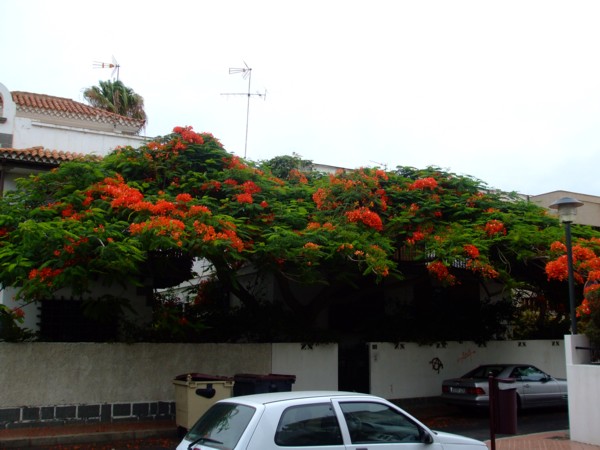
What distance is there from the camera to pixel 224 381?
11914 millimetres

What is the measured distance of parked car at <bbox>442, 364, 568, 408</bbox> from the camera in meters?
15.2

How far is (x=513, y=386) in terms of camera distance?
596 inches

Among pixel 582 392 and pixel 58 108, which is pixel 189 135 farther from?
pixel 58 108

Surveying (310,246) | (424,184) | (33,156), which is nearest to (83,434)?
(310,246)

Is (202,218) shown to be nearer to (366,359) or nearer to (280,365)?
(280,365)

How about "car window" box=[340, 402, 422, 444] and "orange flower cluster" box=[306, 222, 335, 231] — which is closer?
"car window" box=[340, 402, 422, 444]

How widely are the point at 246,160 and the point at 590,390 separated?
9.85m

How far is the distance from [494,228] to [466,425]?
4674 millimetres

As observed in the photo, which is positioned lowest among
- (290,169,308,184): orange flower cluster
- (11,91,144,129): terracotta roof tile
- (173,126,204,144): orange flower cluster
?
(290,169,308,184): orange flower cluster

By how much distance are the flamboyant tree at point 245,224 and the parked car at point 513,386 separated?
2.54 metres

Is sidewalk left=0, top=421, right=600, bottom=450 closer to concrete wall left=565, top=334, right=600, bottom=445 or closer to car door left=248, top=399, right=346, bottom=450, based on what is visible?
concrete wall left=565, top=334, right=600, bottom=445

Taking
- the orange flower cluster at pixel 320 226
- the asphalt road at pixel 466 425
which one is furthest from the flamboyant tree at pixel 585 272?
the orange flower cluster at pixel 320 226

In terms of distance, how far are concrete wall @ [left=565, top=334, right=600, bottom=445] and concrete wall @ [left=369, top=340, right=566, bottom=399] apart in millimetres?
5917

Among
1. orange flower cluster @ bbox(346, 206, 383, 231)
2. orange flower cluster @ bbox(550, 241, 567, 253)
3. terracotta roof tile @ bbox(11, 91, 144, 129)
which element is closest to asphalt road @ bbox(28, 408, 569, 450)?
orange flower cluster @ bbox(550, 241, 567, 253)
